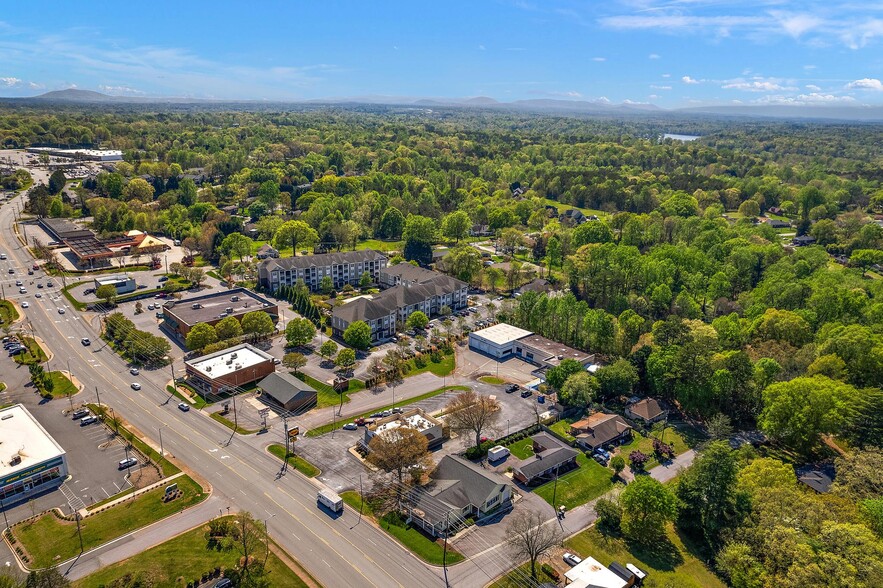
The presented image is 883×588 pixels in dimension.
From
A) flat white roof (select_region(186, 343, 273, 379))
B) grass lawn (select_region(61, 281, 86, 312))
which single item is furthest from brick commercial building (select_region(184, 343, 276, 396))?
grass lawn (select_region(61, 281, 86, 312))

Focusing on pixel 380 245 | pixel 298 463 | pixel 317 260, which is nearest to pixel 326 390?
pixel 298 463

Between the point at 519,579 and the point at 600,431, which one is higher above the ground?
the point at 600,431

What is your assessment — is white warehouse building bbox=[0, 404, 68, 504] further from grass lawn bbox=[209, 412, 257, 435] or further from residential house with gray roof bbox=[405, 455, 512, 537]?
residential house with gray roof bbox=[405, 455, 512, 537]

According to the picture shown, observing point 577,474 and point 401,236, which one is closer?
point 577,474

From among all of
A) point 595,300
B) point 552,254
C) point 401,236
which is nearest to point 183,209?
point 401,236

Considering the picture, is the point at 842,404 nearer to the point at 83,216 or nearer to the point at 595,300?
the point at 595,300

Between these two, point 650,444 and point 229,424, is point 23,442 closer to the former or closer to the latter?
point 229,424

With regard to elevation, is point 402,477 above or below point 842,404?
below
